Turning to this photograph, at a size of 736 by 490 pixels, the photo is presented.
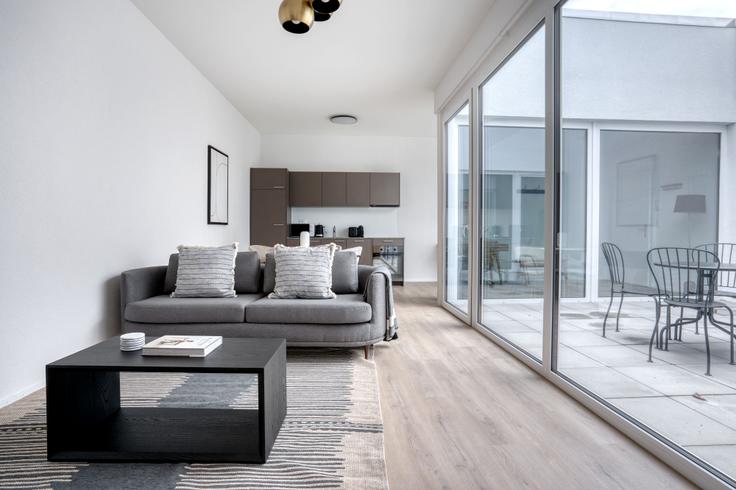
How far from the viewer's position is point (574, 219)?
97.7 inches

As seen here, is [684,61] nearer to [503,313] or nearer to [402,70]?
[503,313]

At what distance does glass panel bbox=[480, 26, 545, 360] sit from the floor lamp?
3.78 ft

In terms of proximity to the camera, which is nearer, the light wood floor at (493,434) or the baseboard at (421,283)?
the light wood floor at (493,434)

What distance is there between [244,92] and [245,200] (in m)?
1.91

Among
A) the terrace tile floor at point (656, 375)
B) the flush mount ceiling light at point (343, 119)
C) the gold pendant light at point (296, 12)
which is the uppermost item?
the flush mount ceiling light at point (343, 119)

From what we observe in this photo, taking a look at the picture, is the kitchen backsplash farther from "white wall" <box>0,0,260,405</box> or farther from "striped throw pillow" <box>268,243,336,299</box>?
"striped throw pillow" <box>268,243,336,299</box>

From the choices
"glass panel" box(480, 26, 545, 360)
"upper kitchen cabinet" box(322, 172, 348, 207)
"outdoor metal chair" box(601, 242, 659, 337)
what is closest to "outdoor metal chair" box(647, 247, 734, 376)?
"outdoor metal chair" box(601, 242, 659, 337)

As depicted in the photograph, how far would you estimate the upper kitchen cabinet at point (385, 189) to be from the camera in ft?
24.7

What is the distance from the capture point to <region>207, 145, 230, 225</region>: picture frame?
5.16 meters

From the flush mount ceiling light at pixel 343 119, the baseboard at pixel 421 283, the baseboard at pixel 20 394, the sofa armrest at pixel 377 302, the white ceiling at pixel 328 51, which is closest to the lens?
the baseboard at pixel 20 394

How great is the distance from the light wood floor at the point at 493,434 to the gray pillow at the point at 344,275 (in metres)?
0.73

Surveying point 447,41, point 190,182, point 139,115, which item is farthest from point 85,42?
point 447,41

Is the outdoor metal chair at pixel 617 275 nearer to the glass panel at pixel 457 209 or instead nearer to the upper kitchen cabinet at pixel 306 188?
the glass panel at pixel 457 209

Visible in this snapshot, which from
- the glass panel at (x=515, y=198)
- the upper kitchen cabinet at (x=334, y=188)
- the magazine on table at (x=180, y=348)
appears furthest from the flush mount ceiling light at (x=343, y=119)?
the magazine on table at (x=180, y=348)
